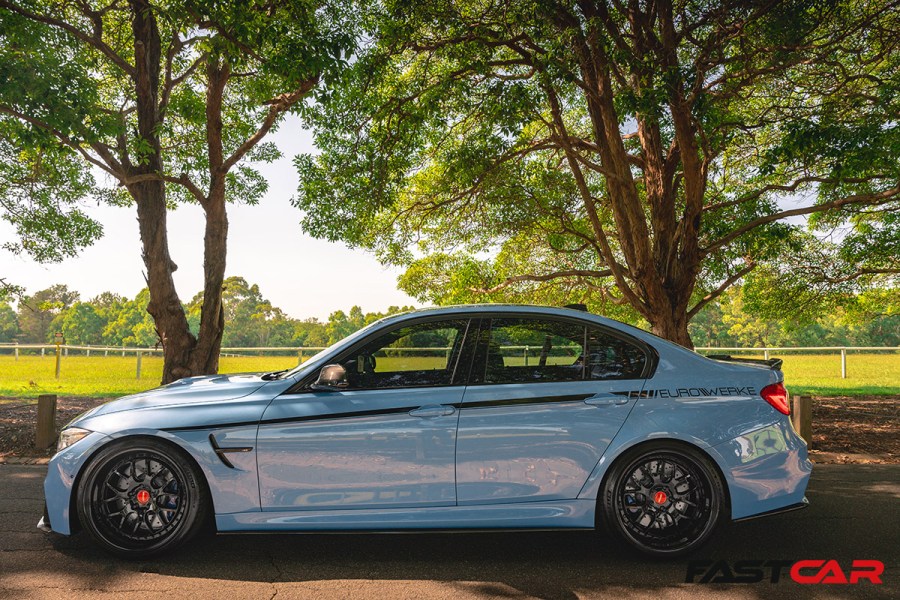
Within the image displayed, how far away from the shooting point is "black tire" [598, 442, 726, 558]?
4.14 metres

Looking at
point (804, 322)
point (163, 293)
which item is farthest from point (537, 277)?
point (163, 293)

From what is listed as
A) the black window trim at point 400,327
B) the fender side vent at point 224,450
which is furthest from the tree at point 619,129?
the fender side vent at point 224,450

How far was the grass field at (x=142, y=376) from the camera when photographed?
1855 cm

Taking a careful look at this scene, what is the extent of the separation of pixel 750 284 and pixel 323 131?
1152 centimetres

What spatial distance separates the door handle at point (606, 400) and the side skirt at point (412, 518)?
0.61m

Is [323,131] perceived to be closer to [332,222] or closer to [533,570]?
[332,222]

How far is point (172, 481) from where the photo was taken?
4152 millimetres

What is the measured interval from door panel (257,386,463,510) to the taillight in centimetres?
203

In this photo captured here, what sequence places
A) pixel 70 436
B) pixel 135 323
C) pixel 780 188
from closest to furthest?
pixel 70 436, pixel 780 188, pixel 135 323

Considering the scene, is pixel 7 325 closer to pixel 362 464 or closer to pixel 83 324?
pixel 83 324

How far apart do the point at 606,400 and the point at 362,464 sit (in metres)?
1.56

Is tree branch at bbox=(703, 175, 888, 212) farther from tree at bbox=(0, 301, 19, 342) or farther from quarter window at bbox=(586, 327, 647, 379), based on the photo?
tree at bbox=(0, 301, 19, 342)

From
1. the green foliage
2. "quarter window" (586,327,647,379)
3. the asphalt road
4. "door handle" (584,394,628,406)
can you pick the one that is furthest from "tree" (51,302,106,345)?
"door handle" (584,394,628,406)

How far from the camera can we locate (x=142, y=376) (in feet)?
68.7
